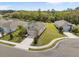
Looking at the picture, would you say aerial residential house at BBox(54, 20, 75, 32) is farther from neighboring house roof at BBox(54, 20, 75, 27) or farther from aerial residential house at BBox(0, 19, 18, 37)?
aerial residential house at BBox(0, 19, 18, 37)

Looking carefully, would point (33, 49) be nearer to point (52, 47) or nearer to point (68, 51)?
point (52, 47)

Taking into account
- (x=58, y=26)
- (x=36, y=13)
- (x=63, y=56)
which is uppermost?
(x=36, y=13)

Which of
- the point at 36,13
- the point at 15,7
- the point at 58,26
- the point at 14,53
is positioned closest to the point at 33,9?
the point at 36,13

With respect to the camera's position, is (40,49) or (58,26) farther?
(58,26)

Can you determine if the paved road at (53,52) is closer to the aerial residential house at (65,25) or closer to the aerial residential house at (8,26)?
the aerial residential house at (65,25)

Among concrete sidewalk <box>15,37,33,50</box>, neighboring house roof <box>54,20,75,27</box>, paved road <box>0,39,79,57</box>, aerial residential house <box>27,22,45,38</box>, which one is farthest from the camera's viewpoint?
neighboring house roof <box>54,20,75,27</box>

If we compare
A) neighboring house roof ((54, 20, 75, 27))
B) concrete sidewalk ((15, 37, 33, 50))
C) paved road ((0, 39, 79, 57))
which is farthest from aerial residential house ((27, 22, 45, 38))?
paved road ((0, 39, 79, 57))
